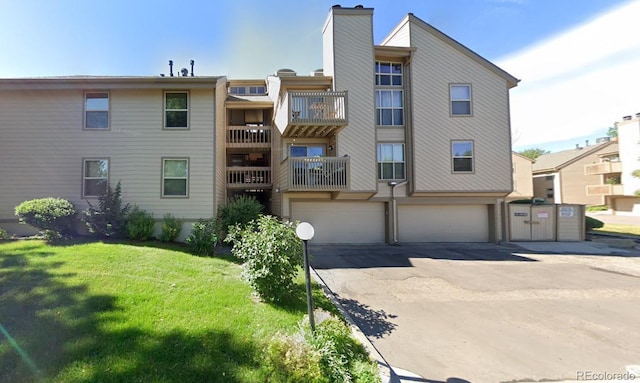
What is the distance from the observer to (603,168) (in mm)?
30125

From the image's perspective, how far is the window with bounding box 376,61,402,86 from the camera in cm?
1334

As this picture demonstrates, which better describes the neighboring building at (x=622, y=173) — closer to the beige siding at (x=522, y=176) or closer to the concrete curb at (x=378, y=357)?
the beige siding at (x=522, y=176)

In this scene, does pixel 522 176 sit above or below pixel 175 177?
above

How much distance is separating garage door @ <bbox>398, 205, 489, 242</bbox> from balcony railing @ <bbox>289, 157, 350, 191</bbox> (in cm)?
415

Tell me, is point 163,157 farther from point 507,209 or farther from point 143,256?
point 507,209

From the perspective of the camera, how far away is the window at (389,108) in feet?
43.6

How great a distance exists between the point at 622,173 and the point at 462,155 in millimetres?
31111

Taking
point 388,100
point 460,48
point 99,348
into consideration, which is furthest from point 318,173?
point 460,48

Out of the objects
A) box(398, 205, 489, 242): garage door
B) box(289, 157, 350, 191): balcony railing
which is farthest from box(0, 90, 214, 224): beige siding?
box(398, 205, 489, 242): garage door

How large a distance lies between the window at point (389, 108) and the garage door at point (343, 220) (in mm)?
4333

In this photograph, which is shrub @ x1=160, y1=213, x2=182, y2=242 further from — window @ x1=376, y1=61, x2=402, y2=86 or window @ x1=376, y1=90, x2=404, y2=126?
window @ x1=376, y1=61, x2=402, y2=86

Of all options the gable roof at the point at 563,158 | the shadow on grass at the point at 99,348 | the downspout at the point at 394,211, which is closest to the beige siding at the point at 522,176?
the gable roof at the point at 563,158

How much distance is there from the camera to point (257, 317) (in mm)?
4238

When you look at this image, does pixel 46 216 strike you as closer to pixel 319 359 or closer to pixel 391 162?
pixel 319 359
